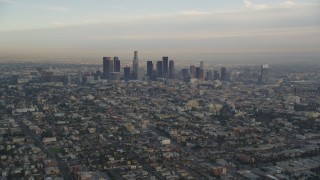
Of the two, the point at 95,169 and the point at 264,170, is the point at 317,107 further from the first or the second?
the point at 95,169

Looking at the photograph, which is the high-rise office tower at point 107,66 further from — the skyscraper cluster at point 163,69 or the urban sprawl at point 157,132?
the urban sprawl at point 157,132

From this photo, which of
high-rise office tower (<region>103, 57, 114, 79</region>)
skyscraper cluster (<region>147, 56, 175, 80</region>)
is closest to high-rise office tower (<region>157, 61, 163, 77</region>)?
skyscraper cluster (<region>147, 56, 175, 80</region>)

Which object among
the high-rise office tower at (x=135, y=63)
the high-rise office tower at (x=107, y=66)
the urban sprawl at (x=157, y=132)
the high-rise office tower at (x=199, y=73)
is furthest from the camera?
the high-rise office tower at (x=135, y=63)

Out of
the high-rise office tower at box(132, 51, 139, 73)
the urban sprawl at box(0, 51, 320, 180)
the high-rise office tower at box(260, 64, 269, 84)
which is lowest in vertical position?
the urban sprawl at box(0, 51, 320, 180)

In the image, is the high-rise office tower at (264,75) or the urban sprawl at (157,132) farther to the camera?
the high-rise office tower at (264,75)

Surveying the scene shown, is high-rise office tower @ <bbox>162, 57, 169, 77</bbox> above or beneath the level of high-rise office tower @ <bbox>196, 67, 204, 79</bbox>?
above

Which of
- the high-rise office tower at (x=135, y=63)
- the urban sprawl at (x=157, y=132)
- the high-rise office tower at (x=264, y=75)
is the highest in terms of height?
the high-rise office tower at (x=135, y=63)

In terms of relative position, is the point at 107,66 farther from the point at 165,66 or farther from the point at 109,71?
the point at 165,66

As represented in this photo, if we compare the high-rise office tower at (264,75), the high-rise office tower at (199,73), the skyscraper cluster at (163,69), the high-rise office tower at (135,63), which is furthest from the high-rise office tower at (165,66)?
the high-rise office tower at (264,75)

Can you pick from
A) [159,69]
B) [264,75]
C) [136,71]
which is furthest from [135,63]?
[264,75]

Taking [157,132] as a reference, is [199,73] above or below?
above

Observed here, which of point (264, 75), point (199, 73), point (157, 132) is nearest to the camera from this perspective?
point (157, 132)

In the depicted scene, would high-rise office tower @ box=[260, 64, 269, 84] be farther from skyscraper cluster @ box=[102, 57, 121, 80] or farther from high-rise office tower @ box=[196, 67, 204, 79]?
skyscraper cluster @ box=[102, 57, 121, 80]
